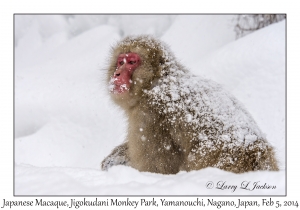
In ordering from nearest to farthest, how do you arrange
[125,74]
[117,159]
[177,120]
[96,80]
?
[177,120] < [125,74] < [117,159] < [96,80]

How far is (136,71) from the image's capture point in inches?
140

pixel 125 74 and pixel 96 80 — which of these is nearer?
pixel 125 74

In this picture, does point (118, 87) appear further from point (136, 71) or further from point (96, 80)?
point (96, 80)

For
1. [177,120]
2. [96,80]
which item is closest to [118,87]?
[177,120]

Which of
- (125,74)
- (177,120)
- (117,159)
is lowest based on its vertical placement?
(117,159)

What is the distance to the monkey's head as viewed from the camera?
3.51 metres

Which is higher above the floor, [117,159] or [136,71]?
[136,71]

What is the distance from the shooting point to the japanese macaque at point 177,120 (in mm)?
2967

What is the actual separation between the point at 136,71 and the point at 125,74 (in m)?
0.11

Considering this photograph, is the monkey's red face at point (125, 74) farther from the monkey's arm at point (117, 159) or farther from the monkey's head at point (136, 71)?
the monkey's arm at point (117, 159)

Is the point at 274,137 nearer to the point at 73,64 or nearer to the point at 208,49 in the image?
the point at 208,49

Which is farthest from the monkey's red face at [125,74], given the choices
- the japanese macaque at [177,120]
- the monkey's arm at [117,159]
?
the monkey's arm at [117,159]

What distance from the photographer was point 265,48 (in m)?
7.15
